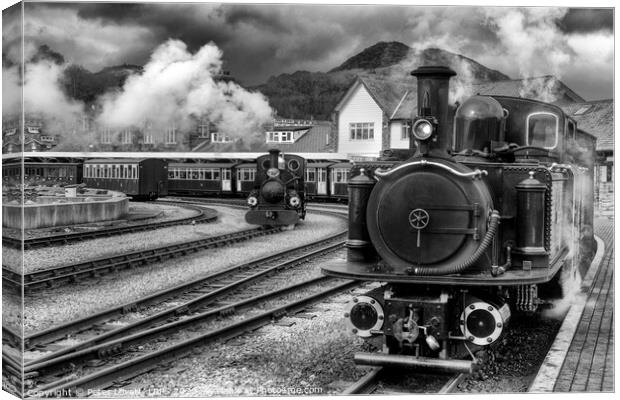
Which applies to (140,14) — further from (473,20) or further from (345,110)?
(473,20)

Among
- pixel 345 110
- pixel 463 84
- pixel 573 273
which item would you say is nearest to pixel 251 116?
pixel 345 110

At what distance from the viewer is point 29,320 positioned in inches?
341

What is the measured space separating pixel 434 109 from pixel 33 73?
12.5 ft

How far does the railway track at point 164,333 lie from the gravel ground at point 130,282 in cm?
99

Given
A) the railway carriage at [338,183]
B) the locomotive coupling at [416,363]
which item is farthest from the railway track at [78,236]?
the railway carriage at [338,183]

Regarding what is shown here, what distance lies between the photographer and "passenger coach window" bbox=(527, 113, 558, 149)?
333 inches

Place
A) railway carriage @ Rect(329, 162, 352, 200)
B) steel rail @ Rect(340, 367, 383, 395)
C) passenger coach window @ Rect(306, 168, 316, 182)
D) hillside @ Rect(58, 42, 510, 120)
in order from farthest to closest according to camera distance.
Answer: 1. passenger coach window @ Rect(306, 168, 316, 182)
2. railway carriage @ Rect(329, 162, 352, 200)
3. hillside @ Rect(58, 42, 510, 120)
4. steel rail @ Rect(340, 367, 383, 395)

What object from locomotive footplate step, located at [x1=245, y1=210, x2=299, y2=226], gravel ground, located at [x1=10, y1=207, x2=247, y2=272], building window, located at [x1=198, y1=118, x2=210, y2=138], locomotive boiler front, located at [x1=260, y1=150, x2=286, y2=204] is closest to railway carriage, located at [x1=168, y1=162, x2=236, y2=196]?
locomotive boiler front, located at [x1=260, y1=150, x2=286, y2=204]

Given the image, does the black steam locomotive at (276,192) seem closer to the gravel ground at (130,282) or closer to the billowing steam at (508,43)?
the gravel ground at (130,282)

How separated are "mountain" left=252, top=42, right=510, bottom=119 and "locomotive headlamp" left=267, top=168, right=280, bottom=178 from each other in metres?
12.1

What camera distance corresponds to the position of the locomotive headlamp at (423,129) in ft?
22.5

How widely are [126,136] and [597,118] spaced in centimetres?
578

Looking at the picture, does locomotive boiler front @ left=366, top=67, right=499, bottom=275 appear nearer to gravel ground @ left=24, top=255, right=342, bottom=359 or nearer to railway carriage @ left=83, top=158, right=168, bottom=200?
gravel ground @ left=24, top=255, right=342, bottom=359

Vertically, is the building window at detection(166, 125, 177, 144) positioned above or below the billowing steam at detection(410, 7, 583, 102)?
below
